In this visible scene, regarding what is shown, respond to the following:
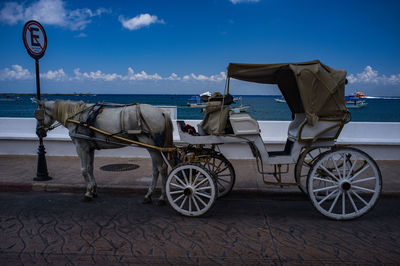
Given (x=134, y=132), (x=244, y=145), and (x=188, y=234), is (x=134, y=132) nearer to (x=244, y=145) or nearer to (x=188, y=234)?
(x=188, y=234)

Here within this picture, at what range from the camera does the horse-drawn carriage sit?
466cm

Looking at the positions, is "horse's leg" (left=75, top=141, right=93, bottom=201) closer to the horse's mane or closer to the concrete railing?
the horse's mane

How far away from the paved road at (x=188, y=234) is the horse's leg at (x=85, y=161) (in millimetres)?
201

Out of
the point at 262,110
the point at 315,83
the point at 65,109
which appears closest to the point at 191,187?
the point at 315,83

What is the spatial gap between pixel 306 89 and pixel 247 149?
14.5 feet

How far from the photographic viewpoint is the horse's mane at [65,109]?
5.65 m

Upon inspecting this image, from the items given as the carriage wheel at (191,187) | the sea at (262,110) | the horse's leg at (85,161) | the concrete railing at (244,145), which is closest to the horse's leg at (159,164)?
the carriage wheel at (191,187)

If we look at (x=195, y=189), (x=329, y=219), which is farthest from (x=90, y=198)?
(x=329, y=219)

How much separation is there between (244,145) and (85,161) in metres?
4.53

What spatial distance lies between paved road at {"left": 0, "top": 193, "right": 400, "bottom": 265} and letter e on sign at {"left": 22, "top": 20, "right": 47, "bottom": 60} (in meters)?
3.16

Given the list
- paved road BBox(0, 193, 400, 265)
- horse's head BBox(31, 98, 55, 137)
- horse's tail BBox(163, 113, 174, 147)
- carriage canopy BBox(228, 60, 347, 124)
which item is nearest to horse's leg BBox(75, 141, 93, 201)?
paved road BBox(0, 193, 400, 265)

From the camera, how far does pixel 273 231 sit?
4.36m

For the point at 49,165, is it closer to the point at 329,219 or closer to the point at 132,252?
the point at 132,252

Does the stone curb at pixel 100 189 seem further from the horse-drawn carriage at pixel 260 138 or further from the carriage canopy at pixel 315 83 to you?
the carriage canopy at pixel 315 83
